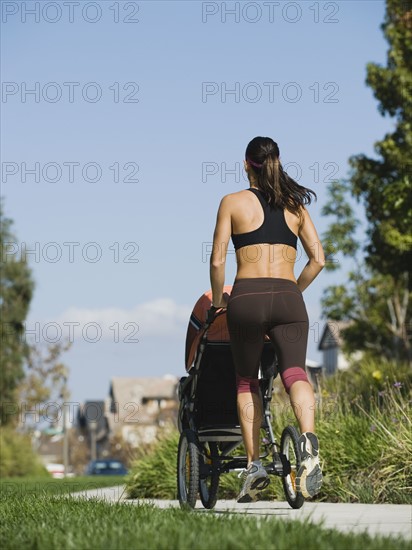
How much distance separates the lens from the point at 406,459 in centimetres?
893

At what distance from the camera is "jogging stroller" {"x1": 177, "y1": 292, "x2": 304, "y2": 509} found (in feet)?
24.0

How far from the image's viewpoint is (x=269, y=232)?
22.4 feet

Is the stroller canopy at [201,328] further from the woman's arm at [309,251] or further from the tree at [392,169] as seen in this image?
the tree at [392,169]

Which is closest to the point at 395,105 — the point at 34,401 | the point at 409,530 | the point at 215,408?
the point at 215,408

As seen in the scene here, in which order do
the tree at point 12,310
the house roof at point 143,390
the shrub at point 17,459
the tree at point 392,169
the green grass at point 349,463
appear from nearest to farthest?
the green grass at point 349,463
the tree at point 392,169
the shrub at point 17,459
the tree at point 12,310
the house roof at point 143,390

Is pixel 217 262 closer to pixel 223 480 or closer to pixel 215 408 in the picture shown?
pixel 215 408

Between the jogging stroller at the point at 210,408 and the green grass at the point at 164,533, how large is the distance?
1.02 meters

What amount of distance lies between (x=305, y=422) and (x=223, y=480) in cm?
384

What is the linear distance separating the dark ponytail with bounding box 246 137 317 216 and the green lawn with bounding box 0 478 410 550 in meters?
2.06

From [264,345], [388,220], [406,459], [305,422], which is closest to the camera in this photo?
[305,422]

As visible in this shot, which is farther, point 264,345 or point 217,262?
point 264,345

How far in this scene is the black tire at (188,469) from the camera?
289 inches

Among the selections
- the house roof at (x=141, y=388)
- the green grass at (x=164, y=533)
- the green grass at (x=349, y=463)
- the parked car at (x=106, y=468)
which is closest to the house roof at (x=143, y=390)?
the house roof at (x=141, y=388)

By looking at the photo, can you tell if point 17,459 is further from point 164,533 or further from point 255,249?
point 164,533
